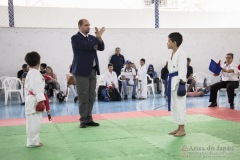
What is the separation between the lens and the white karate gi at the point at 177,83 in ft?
14.0

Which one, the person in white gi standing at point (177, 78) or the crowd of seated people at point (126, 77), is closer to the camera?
the person in white gi standing at point (177, 78)

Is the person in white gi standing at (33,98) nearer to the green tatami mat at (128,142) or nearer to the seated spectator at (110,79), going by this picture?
the green tatami mat at (128,142)

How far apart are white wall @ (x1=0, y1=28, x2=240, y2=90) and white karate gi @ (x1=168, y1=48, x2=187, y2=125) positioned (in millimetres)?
7882

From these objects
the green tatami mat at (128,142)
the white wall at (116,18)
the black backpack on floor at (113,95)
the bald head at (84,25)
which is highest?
the white wall at (116,18)

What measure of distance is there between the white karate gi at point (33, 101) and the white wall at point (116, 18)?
821 cm

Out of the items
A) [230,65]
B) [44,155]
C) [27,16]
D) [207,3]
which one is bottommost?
[44,155]

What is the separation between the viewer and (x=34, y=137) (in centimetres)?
399

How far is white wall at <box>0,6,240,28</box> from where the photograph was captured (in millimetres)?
11531

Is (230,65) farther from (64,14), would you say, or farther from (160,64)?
(64,14)

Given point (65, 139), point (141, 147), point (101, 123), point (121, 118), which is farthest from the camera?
point (121, 118)

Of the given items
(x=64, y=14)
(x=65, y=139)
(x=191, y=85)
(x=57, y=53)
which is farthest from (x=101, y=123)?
(x=64, y=14)

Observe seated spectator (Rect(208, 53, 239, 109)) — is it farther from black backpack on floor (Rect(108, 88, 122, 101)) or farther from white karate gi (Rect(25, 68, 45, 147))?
white karate gi (Rect(25, 68, 45, 147))

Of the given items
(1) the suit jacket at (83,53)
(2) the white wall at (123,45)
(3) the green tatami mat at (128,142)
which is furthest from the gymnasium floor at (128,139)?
(2) the white wall at (123,45)

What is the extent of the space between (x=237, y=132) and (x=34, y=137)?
3118mm
